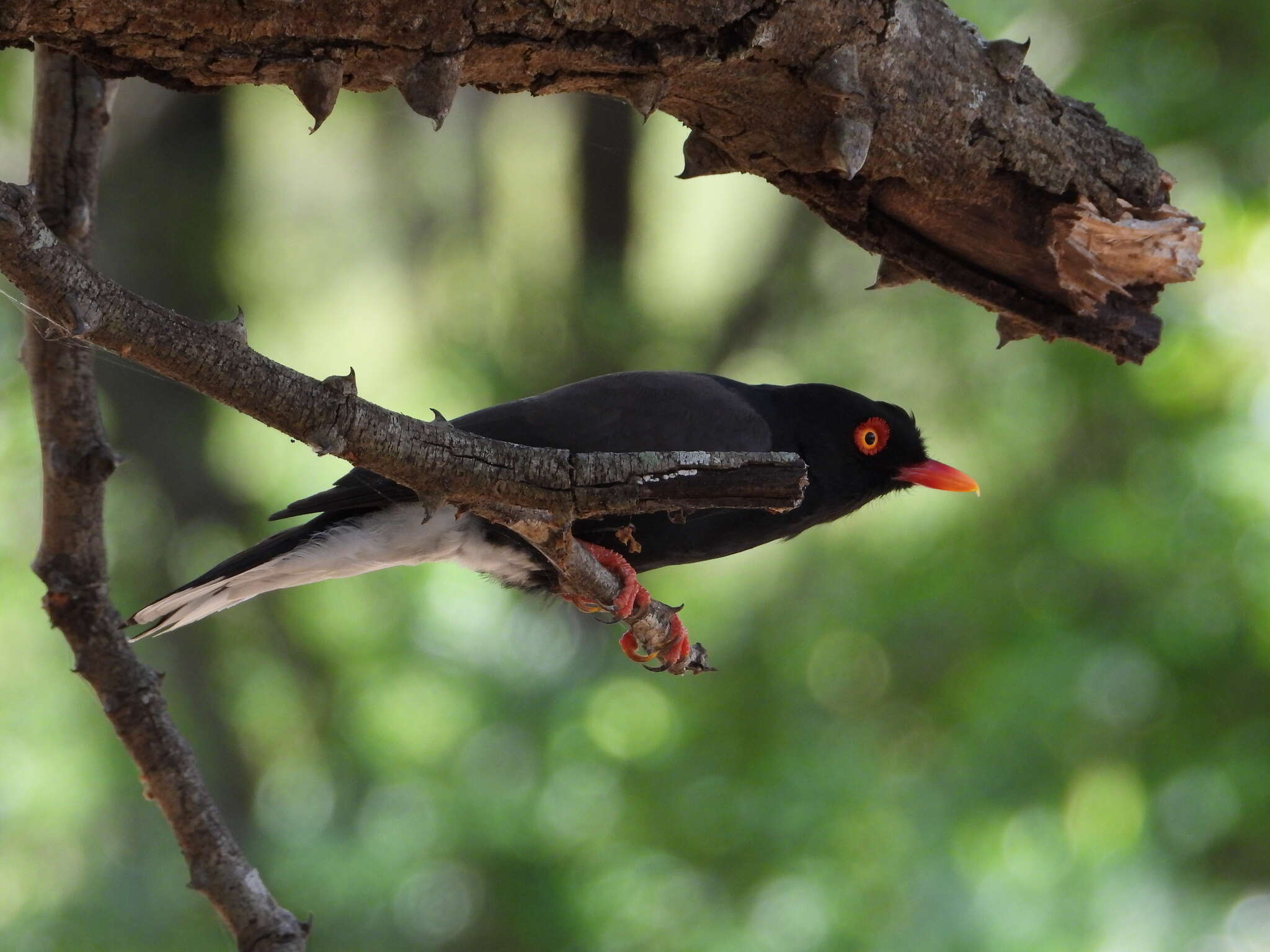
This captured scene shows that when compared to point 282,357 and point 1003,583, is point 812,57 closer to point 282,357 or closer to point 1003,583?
point 1003,583

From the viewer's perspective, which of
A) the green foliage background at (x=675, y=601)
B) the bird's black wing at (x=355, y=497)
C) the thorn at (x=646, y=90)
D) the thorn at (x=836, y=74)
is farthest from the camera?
the green foliage background at (x=675, y=601)

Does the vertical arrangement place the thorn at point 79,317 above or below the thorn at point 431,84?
below

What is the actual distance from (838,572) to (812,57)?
15.7ft

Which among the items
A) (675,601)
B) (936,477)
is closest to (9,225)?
(936,477)

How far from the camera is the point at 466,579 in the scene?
684cm

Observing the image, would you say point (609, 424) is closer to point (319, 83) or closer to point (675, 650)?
point (675, 650)

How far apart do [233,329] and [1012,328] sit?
205 centimetres

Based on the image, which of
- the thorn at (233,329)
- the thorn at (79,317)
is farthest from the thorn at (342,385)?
the thorn at (79,317)

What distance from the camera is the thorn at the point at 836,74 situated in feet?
7.55

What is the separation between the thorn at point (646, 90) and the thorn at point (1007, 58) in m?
0.83

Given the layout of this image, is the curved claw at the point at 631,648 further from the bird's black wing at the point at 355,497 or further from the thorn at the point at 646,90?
the thorn at the point at 646,90

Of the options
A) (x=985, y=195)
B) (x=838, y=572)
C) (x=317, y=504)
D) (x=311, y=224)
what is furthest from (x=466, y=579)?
(x=985, y=195)

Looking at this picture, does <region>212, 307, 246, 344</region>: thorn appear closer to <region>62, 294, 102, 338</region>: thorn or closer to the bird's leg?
<region>62, 294, 102, 338</region>: thorn

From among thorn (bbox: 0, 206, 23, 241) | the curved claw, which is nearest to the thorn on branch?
thorn (bbox: 0, 206, 23, 241)
